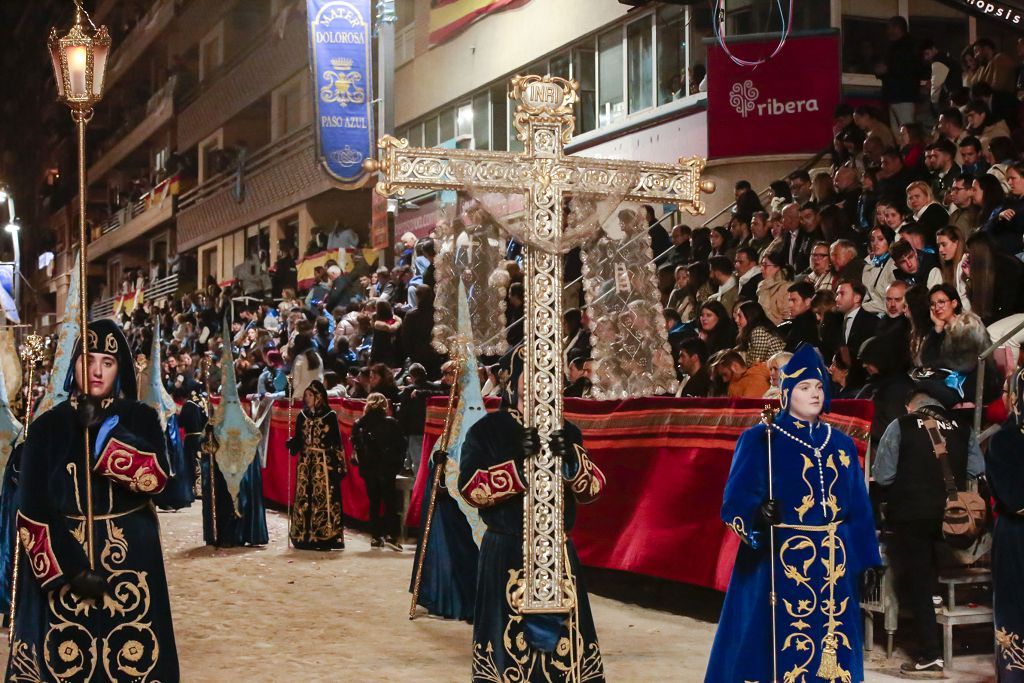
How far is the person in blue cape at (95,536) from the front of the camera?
6.54 m

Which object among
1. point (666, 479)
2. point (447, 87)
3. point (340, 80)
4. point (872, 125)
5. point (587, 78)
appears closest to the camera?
point (666, 479)

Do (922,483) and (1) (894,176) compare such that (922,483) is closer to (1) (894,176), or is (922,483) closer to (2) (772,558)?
(2) (772,558)

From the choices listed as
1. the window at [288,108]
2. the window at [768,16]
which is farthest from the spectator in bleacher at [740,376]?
the window at [288,108]

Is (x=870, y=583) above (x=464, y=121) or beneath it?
beneath

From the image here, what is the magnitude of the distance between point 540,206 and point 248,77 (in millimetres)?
36060

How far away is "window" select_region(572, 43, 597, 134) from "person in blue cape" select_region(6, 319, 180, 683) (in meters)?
18.0

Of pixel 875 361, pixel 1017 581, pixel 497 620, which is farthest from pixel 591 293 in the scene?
pixel 875 361

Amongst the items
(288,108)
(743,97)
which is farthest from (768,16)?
(288,108)

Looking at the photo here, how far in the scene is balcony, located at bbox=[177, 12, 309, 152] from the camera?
37312 millimetres

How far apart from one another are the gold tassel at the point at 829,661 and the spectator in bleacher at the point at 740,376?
4.23 metres

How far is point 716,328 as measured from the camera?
13.1 metres

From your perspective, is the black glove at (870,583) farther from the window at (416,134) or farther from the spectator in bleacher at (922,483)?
the window at (416,134)

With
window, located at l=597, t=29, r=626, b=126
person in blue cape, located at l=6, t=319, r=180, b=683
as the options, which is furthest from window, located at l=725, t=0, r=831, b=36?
person in blue cape, located at l=6, t=319, r=180, b=683

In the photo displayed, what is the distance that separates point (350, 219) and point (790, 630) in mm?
29683
